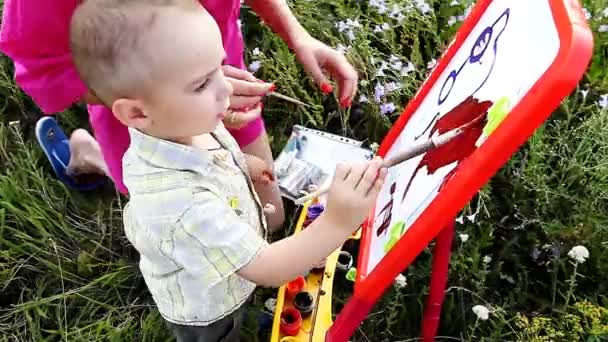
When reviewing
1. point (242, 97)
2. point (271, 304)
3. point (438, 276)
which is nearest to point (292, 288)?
point (271, 304)

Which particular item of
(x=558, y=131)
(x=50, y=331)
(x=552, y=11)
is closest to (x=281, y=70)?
(x=558, y=131)

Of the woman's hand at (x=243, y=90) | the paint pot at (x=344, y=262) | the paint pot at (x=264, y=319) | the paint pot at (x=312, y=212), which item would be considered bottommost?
the paint pot at (x=264, y=319)

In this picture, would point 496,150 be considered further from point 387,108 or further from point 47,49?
point 387,108

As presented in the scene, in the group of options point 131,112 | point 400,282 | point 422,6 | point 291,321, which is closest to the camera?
point 131,112

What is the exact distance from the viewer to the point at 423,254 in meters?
1.78

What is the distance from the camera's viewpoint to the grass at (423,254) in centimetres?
170

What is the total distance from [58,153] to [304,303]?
898 millimetres

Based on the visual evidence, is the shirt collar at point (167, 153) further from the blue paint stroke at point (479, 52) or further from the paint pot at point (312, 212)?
the paint pot at point (312, 212)

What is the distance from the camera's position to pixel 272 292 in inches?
70.8

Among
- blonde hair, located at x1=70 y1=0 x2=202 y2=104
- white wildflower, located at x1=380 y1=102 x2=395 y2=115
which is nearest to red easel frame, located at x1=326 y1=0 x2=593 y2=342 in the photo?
blonde hair, located at x1=70 y1=0 x2=202 y2=104

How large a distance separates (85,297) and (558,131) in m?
1.18

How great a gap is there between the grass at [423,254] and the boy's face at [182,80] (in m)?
0.72

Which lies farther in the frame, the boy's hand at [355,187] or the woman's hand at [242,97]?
the woman's hand at [242,97]

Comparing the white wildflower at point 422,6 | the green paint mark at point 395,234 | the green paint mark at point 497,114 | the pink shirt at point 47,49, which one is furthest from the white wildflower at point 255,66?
the green paint mark at point 497,114
